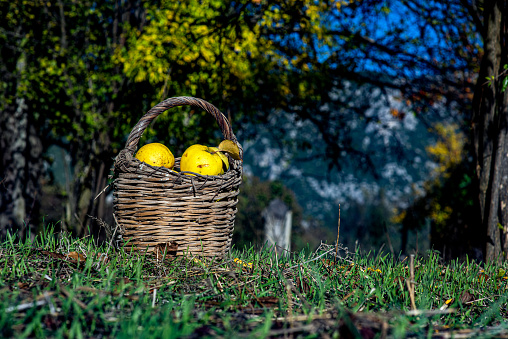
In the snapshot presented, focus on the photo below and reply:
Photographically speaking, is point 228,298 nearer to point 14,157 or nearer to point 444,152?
point 14,157

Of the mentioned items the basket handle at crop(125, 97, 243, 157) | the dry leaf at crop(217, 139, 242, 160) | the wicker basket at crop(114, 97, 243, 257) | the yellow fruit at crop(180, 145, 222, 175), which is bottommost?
the wicker basket at crop(114, 97, 243, 257)

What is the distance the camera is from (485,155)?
300 cm

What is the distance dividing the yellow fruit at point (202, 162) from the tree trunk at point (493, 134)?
2.15 meters

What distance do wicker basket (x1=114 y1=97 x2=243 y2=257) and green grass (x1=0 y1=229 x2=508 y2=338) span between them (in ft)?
0.36

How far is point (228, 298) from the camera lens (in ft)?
4.50

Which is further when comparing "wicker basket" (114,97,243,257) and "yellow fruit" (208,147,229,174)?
"yellow fruit" (208,147,229,174)

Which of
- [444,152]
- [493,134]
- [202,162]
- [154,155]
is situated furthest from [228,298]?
[444,152]

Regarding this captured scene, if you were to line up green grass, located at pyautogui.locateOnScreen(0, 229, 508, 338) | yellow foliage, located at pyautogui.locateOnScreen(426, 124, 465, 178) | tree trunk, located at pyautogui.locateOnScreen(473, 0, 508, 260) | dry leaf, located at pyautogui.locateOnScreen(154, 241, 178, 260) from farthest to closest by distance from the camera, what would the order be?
1. yellow foliage, located at pyautogui.locateOnScreen(426, 124, 465, 178)
2. tree trunk, located at pyautogui.locateOnScreen(473, 0, 508, 260)
3. dry leaf, located at pyautogui.locateOnScreen(154, 241, 178, 260)
4. green grass, located at pyautogui.locateOnScreen(0, 229, 508, 338)

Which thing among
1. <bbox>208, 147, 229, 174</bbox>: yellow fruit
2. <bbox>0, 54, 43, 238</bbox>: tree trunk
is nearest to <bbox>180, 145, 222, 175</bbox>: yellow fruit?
<bbox>208, 147, 229, 174</bbox>: yellow fruit

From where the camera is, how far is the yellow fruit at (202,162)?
214 cm

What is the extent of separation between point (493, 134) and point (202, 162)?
239 cm

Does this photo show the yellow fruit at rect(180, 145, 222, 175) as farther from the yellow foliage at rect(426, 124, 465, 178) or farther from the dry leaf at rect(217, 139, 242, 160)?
the yellow foliage at rect(426, 124, 465, 178)

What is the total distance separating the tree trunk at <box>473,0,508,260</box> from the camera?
2.85 m

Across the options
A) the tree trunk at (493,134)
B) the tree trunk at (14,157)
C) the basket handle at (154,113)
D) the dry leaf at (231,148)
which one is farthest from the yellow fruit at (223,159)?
the tree trunk at (14,157)
